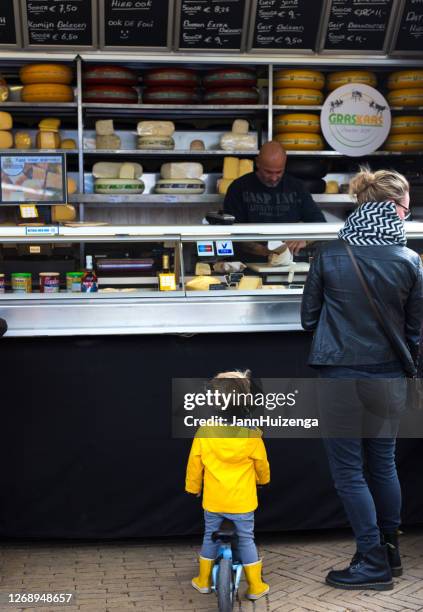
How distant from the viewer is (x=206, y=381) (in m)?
3.86

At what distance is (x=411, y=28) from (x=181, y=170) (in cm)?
210

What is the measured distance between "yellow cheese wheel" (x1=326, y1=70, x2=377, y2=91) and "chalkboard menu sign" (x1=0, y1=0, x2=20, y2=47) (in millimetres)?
2384

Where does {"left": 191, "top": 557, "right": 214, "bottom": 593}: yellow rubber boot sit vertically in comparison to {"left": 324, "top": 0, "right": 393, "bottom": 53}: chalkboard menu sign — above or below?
below

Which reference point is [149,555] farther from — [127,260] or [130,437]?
[127,260]

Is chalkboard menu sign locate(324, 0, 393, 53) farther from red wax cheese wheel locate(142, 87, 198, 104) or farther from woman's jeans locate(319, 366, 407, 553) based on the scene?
woman's jeans locate(319, 366, 407, 553)

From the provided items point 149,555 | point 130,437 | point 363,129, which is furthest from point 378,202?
point 363,129

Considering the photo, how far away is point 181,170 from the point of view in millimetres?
6746

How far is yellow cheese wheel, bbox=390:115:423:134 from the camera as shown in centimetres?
689

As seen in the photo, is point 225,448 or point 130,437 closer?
point 225,448

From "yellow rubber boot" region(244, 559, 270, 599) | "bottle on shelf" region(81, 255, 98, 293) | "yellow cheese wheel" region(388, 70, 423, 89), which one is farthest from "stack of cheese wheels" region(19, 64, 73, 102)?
"yellow rubber boot" region(244, 559, 270, 599)

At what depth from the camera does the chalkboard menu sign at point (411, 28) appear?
270 inches

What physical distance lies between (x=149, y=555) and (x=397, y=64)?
4608mm

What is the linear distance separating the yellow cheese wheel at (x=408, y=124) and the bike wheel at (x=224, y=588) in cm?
454

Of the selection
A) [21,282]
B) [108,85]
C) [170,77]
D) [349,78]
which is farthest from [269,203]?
[21,282]
